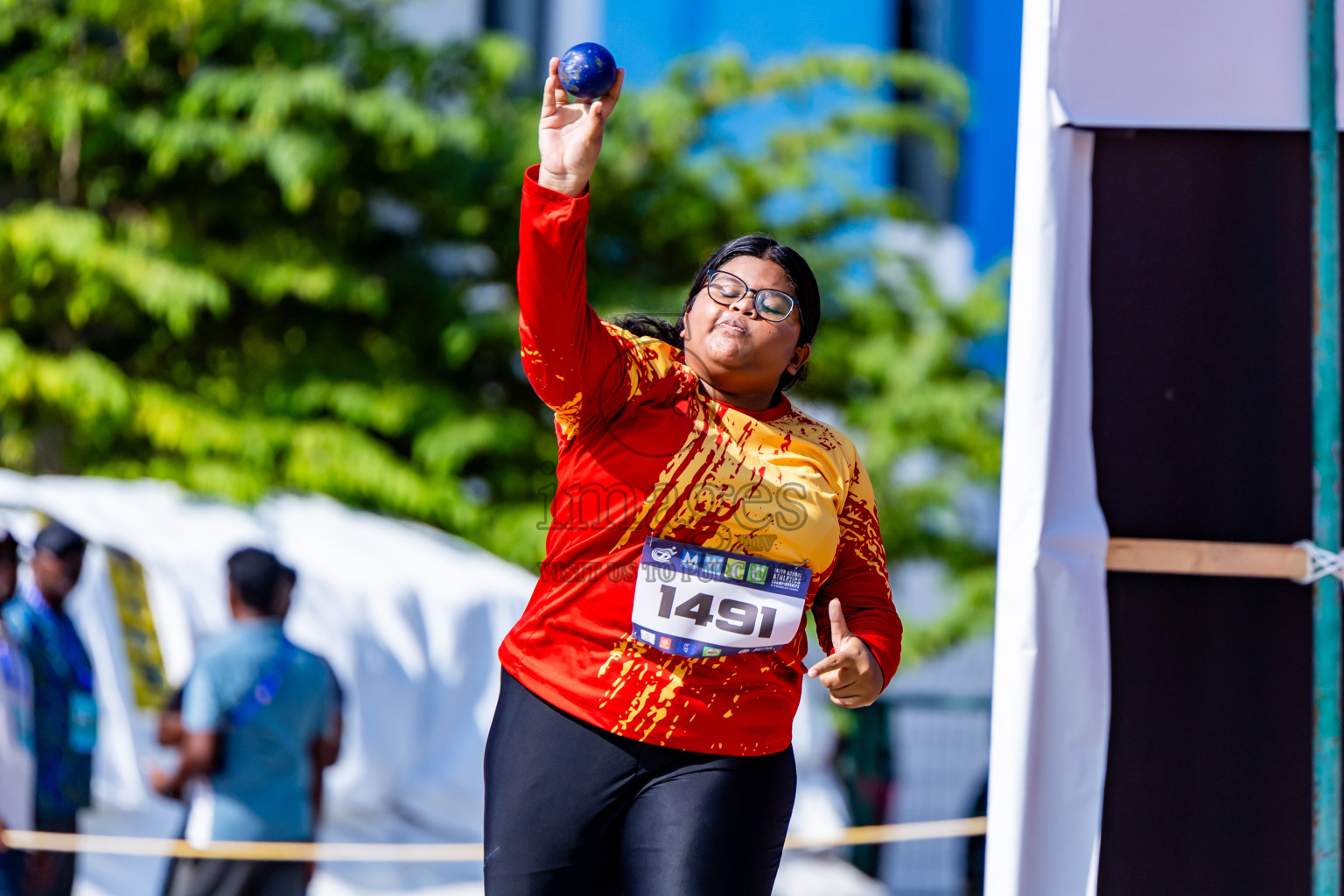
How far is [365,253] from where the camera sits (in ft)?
29.1

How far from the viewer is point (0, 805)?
15.5 ft

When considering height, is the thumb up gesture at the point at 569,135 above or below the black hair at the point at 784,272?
above

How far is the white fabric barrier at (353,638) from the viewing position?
6.18 meters

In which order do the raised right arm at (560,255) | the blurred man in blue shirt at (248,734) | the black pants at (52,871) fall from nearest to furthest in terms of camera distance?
the raised right arm at (560,255)
the blurred man in blue shirt at (248,734)
the black pants at (52,871)

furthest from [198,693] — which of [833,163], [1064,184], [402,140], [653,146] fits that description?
[833,163]

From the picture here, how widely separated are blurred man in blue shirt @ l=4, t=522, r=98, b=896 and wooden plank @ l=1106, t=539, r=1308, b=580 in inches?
159

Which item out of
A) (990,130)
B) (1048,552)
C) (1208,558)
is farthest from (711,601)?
(990,130)

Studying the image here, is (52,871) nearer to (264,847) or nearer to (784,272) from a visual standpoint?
(264,847)

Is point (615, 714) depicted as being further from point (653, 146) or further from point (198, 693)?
point (653, 146)

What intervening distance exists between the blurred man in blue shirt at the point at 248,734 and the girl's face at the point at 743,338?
2939 mm

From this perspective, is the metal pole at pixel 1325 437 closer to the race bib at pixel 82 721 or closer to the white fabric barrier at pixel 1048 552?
the white fabric barrier at pixel 1048 552

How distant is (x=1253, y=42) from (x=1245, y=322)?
1.50ft

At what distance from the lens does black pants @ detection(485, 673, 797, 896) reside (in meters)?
1.96

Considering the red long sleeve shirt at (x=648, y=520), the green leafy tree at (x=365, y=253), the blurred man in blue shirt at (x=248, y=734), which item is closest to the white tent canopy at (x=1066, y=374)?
the red long sleeve shirt at (x=648, y=520)
